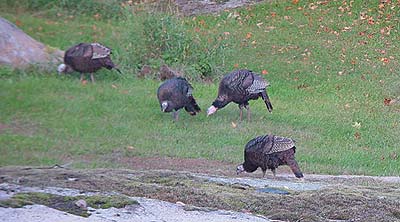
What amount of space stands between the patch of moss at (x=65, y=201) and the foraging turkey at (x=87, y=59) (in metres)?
9.24

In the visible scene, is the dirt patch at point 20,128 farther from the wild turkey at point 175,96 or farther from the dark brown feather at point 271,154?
the dark brown feather at point 271,154

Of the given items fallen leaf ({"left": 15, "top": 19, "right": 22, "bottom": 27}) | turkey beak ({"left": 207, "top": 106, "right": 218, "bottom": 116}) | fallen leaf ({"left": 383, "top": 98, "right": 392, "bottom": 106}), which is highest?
turkey beak ({"left": 207, "top": 106, "right": 218, "bottom": 116})

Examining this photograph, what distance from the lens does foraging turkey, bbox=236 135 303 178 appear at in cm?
795

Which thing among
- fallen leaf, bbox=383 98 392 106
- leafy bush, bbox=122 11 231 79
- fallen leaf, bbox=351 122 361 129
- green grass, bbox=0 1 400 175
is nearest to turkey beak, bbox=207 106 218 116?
green grass, bbox=0 1 400 175

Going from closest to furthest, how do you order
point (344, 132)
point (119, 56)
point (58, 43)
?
point (344, 132) → point (119, 56) → point (58, 43)

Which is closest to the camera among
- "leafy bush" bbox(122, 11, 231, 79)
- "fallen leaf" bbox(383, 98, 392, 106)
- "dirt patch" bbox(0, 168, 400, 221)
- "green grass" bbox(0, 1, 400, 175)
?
"dirt patch" bbox(0, 168, 400, 221)

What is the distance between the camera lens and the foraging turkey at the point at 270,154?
7953mm

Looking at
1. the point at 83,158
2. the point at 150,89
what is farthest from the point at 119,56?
the point at 83,158

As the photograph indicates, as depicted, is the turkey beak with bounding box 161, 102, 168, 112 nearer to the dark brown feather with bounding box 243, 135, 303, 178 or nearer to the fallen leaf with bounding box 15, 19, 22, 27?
the dark brown feather with bounding box 243, 135, 303, 178

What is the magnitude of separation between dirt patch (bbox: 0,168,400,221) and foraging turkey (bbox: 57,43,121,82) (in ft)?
26.3

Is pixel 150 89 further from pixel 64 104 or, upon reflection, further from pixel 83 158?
pixel 83 158

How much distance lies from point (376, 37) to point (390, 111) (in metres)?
5.31

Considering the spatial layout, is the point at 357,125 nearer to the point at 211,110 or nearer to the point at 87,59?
the point at 211,110

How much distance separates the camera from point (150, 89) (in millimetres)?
13469
